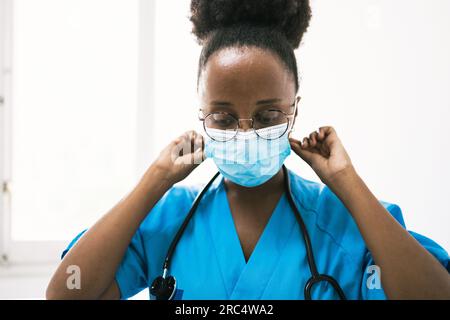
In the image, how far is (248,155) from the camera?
645mm

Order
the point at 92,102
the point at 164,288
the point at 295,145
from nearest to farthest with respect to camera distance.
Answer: the point at 164,288, the point at 295,145, the point at 92,102

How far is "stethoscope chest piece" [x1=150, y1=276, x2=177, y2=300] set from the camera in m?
0.59

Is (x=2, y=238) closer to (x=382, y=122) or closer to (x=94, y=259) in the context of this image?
(x=94, y=259)

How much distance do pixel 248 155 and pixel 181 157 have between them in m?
0.15

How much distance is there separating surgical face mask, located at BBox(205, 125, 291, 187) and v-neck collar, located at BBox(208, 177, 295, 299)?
9cm

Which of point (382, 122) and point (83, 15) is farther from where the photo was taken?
point (83, 15)

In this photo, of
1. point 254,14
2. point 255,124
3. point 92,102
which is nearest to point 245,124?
point 255,124

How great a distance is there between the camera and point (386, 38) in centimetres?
103

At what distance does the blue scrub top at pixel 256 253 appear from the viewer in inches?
23.7

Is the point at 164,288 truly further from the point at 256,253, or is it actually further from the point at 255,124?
the point at 255,124

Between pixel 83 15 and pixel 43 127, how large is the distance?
1.65 feet

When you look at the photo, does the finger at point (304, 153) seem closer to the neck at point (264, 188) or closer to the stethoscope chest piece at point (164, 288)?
the neck at point (264, 188)

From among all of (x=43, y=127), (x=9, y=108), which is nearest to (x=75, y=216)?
(x=43, y=127)

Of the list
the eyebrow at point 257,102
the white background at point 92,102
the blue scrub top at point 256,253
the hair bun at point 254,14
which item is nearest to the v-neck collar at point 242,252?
the blue scrub top at point 256,253
